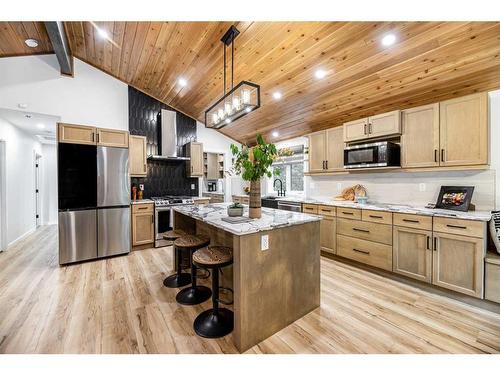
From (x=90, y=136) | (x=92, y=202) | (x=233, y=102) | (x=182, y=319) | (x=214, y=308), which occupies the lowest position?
(x=182, y=319)

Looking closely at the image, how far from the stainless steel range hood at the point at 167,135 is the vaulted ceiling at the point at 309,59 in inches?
23.0

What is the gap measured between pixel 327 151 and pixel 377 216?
1536 mm

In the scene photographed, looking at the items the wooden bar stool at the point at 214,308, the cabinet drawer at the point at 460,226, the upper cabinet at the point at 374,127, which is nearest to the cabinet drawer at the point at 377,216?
the cabinet drawer at the point at 460,226

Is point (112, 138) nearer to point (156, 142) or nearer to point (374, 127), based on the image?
point (156, 142)

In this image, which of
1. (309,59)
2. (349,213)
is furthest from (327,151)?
(309,59)

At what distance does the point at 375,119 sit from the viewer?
3.30 m

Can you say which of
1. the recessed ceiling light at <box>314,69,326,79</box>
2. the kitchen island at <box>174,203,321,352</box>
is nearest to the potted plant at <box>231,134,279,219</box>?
the kitchen island at <box>174,203,321,352</box>

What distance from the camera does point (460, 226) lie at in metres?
2.33

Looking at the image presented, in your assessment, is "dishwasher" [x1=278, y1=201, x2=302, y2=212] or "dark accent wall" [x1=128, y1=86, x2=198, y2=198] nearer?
"dishwasher" [x1=278, y1=201, x2=302, y2=212]

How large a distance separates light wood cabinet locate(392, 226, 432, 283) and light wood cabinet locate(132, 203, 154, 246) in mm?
3971

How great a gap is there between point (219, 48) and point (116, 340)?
3332 millimetres

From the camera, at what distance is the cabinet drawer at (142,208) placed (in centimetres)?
406

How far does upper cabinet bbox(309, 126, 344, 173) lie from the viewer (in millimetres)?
3895

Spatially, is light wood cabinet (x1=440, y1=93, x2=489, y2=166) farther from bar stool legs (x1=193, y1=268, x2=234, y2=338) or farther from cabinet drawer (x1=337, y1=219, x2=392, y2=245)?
bar stool legs (x1=193, y1=268, x2=234, y2=338)
